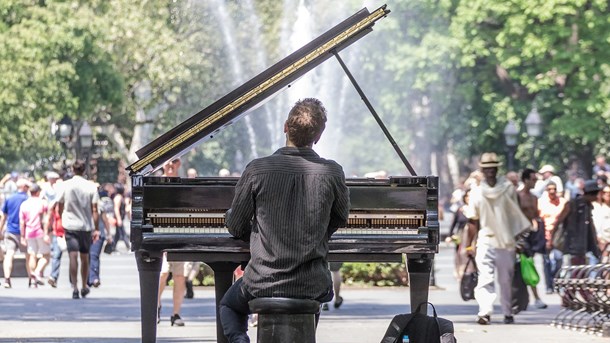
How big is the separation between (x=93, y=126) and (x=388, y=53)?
11.9 m

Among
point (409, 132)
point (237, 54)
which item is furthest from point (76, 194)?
point (409, 132)

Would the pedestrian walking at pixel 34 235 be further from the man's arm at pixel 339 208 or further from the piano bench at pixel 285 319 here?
the piano bench at pixel 285 319

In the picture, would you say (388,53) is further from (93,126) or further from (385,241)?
(385,241)

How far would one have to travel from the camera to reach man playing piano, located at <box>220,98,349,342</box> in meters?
9.40

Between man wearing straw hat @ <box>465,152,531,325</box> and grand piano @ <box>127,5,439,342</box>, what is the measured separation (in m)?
6.48

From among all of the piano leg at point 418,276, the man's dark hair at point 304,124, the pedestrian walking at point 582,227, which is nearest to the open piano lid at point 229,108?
the piano leg at point 418,276

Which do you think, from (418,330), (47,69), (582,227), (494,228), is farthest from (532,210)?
(47,69)

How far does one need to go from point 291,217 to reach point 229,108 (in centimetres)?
371

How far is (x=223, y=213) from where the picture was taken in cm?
1264

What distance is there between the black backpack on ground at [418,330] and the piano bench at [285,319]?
0.97m

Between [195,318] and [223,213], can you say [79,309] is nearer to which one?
[195,318]

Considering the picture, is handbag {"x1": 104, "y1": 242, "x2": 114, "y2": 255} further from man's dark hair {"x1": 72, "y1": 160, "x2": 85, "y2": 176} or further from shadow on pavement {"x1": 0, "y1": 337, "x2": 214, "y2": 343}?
shadow on pavement {"x1": 0, "y1": 337, "x2": 214, "y2": 343}

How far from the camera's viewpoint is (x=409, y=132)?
75750mm

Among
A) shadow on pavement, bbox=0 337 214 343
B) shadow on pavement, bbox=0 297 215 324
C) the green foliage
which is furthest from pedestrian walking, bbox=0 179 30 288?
the green foliage
